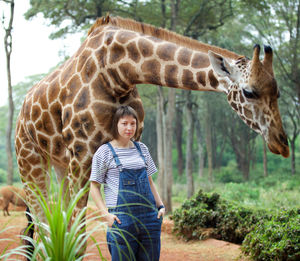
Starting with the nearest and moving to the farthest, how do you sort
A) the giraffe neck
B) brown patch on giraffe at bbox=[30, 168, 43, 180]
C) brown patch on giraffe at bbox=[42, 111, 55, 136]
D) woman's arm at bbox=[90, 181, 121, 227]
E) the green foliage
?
woman's arm at bbox=[90, 181, 121, 227] → the giraffe neck → brown patch on giraffe at bbox=[42, 111, 55, 136] → brown patch on giraffe at bbox=[30, 168, 43, 180] → the green foliage

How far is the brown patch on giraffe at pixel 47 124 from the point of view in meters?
4.17

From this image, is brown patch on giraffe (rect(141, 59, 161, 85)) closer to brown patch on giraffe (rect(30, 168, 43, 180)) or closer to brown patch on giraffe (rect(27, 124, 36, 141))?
brown patch on giraffe (rect(27, 124, 36, 141))

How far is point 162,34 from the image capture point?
3705 millimetres

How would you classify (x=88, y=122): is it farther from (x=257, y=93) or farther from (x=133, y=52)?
(x=257, y=93)

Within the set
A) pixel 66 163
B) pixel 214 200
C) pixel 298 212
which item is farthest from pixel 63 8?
pixel 298 212

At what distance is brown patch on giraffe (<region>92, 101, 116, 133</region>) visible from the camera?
3520 mm

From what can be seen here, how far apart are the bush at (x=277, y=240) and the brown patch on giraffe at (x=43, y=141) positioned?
9.55 feet

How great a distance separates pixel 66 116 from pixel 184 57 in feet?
4.42

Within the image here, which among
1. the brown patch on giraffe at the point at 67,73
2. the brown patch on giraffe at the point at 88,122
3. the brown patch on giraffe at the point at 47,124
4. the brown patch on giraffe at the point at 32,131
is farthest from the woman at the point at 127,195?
the brown patch on giraffe at the point at 32,131

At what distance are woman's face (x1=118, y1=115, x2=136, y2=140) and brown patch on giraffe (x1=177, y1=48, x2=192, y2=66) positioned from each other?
781mm

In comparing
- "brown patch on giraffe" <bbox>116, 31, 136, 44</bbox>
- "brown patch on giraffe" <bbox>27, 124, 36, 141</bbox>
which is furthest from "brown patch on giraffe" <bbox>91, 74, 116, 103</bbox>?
"brown patch on giraffe" <bbox>27, 124, 36, 141</bbox>

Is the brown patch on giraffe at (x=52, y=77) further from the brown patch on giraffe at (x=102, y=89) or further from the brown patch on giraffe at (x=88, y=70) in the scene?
the brown patch on giraffe at (x=102, y=89)

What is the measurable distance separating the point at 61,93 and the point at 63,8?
Result: 9662 millimetres

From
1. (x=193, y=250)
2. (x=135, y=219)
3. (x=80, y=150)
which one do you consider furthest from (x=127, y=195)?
(x=193, y=250)
